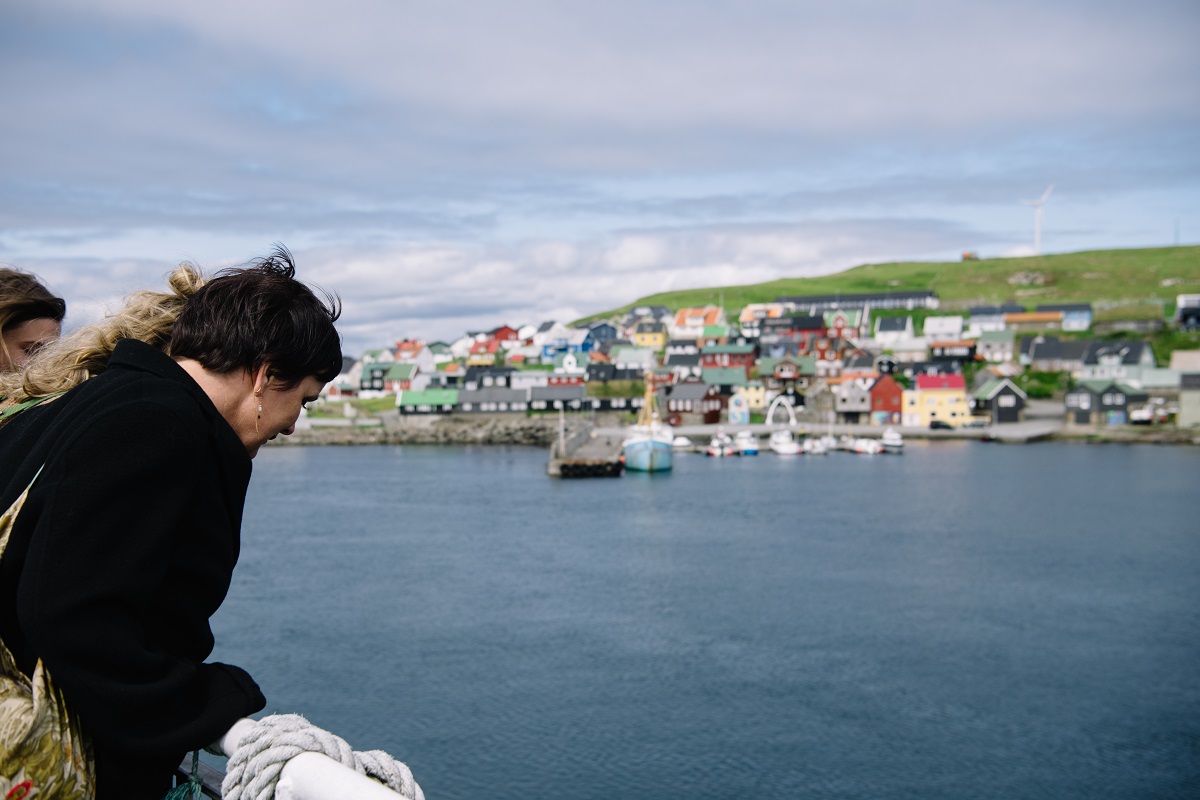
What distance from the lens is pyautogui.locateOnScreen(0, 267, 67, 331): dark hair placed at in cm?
231

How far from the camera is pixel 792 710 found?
15859 mm

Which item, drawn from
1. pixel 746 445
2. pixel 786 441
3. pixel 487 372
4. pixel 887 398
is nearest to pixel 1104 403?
pixel 887 398

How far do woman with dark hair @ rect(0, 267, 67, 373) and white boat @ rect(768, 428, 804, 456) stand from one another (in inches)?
2350

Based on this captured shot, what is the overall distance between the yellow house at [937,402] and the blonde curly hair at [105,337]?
7335 centimetres

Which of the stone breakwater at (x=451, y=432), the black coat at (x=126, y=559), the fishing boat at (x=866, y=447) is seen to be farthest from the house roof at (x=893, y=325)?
the black coat at (x=126, y=559)

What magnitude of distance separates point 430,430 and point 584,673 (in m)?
60.5

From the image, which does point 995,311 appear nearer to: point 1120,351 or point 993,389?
point 1120,351

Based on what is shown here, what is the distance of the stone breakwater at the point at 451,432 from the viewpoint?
72.8 metres

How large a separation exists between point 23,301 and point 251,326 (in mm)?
1203

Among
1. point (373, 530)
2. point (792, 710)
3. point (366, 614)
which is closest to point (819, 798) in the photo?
point (792, 710)

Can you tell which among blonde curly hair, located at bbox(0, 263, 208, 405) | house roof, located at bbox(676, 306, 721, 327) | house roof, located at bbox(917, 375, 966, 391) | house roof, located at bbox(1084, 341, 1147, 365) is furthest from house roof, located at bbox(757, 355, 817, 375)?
blonde curly hair, located at bbox(0, 263, 208, 405)

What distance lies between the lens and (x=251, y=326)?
148 cm

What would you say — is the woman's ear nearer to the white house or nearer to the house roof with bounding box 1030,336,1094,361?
the house roof with bounding box 1030,336,1094,361

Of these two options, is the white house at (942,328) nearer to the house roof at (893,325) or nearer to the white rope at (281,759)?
the house roof at (893,325)
